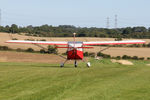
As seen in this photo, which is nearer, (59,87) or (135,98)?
(135,98)

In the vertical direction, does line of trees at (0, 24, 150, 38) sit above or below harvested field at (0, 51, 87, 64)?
above

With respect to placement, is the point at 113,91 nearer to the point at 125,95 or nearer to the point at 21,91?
the point at 125,95

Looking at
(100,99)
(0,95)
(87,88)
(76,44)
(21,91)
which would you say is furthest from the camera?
(76,44)

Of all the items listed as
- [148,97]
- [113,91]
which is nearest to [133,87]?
[113,91]

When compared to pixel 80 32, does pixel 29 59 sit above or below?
below

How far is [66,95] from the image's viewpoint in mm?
9891

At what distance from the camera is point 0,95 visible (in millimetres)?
9969

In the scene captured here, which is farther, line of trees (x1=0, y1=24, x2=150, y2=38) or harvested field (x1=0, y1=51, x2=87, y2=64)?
line of trees (x1=0, y1=24, x2=150, y2=38)

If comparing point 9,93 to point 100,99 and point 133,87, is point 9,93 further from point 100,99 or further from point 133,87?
point 133,87

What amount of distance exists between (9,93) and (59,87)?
1898 mm

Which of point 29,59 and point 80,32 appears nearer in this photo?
point 29,59

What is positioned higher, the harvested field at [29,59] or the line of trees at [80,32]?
the line of trees at [80,32]

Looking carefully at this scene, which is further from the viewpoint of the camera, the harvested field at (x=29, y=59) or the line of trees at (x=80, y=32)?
the line of trees at (x=80, y=32)

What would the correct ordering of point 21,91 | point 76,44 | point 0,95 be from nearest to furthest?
point 0,95, point 21,91, point 76,44
